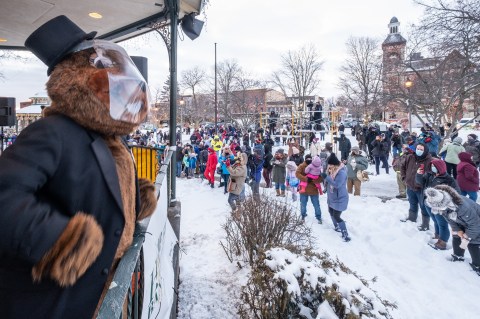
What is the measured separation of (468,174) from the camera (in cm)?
802

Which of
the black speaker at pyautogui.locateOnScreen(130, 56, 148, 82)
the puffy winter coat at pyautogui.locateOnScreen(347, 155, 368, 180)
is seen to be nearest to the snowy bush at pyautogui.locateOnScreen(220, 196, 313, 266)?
the black speaker at pyautogui.locateOnScreen(130, 56, 148, 82)

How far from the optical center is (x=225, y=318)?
4066 millimetres

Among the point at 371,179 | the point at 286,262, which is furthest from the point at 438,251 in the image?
the point at 371,179

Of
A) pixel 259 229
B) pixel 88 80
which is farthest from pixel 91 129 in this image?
pixel 259 229

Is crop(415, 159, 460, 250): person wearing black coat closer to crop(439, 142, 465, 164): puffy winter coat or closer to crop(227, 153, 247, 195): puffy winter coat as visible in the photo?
crop(227, 153, 247, 195): puffy winter coat

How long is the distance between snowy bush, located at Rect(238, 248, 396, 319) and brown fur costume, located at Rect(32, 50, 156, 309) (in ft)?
6.64

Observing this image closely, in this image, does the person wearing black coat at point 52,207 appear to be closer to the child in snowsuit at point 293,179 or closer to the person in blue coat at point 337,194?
the person in blue coat at point 337,194

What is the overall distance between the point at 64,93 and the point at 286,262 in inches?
104

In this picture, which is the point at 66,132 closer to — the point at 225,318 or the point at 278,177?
the point at 225,318

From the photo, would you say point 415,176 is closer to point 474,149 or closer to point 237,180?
point 237,180

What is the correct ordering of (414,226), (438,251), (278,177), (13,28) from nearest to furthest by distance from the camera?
(13,28)
(438,251)
(414,226)
(278,177)

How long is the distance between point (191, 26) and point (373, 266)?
18.3ft

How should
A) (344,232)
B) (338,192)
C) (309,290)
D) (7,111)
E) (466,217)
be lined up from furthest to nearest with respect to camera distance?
(338,192), (344,232), (7,111), (466,217), (309,290)

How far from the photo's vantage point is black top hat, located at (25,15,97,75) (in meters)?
1.41
